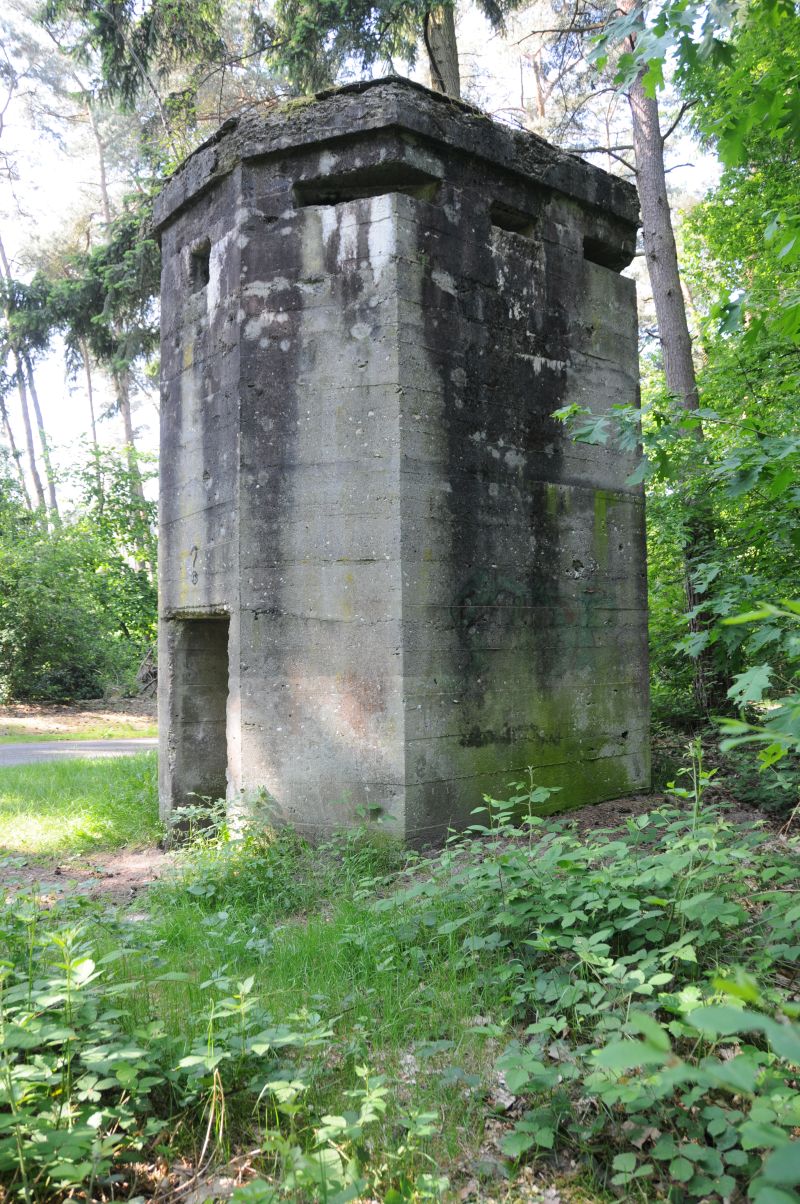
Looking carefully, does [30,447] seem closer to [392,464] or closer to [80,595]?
[80,595]

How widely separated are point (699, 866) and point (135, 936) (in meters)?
2.60

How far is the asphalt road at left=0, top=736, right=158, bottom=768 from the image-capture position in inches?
443

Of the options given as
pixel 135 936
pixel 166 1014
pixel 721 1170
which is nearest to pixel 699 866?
pixel 721 1170

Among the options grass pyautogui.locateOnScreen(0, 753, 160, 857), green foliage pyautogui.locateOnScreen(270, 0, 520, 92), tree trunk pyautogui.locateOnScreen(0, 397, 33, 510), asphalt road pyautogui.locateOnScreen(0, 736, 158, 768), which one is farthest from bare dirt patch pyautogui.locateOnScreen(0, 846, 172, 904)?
tree trunk pyautogui.locateOnScreen(0, 397, 33, 510)

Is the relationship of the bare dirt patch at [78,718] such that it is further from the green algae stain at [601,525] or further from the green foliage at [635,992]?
the green foliage at [635,992]

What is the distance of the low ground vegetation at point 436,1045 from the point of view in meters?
2.31

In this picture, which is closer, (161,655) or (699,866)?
(699,866)

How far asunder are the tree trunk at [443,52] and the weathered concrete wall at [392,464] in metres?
5.08

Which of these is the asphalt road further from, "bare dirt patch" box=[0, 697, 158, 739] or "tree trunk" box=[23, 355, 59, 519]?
"tree trunk" box=[23, 355, 59, 519]

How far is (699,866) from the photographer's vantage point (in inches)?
139

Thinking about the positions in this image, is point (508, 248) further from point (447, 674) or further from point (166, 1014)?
point (166, 1014)

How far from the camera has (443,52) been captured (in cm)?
1080

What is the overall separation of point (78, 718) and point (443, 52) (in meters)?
12.8

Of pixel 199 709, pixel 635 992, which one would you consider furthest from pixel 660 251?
pixel 635 992
